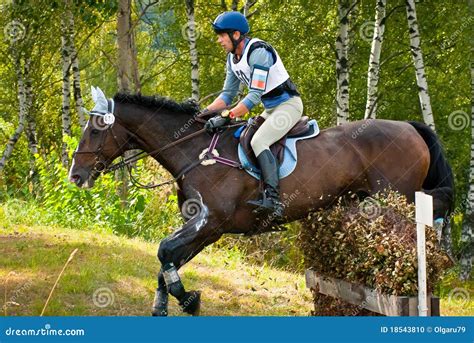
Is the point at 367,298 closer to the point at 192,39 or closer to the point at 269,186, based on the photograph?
the point at 269,186

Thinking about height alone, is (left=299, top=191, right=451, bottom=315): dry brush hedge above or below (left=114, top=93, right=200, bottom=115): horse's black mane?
below

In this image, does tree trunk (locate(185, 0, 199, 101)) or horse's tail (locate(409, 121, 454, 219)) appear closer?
horse's tail (locate(409, 121, 454, 219))

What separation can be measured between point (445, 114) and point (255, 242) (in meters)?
11.4

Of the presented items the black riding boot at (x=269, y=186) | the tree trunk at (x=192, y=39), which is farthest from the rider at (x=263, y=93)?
the tree trunk at (x=192, y=39)

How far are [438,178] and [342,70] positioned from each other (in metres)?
10.2

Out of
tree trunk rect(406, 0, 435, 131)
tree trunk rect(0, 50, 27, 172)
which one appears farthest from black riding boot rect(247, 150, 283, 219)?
tree trunk rect(0, 50, 27, 172)

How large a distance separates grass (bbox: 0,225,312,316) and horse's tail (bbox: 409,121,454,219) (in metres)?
2.12

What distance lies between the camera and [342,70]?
61.1 ft

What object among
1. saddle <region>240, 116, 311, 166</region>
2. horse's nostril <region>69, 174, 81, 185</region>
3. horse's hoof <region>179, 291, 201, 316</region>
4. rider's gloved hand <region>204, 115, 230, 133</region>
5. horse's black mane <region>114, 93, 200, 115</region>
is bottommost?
horse's hoof <region>179, 291, 201, 316</region>

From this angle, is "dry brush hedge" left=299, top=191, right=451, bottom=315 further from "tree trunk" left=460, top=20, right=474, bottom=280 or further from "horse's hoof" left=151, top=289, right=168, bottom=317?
"tree trunk" left=460, top=20, right=474, bottom=280

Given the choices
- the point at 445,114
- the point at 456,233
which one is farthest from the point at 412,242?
the point at 456,233

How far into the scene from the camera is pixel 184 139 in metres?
8.14

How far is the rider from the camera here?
7.80 metres

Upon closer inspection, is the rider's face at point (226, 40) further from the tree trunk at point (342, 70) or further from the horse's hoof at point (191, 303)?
the tree trunk at point (342, 70)
